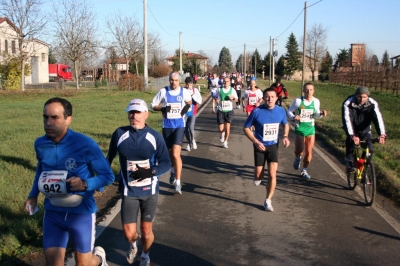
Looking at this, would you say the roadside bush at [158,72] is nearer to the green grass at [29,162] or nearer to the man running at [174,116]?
the green grass at [29,162]

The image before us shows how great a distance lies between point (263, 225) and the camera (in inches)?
253

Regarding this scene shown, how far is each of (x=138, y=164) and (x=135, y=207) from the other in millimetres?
457

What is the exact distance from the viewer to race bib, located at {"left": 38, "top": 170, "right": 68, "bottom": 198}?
3715mm

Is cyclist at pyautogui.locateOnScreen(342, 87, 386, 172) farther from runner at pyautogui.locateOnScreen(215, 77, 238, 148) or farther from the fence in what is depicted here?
the fence

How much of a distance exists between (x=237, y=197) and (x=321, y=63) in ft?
347

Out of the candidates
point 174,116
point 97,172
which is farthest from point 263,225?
point 97,172

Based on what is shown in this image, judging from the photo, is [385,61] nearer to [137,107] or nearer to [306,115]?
[306,115]

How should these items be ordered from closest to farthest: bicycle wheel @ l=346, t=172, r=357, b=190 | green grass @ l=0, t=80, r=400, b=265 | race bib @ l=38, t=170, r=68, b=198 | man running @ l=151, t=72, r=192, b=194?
race bib @ l=38, t=170, r=68, b=198
green grass @ l=0, t=80, r=400, b=265
man running @ l=151, t=72, r=192, b=194
bicycle wheel @ l=346, t=172, r=357, b=190

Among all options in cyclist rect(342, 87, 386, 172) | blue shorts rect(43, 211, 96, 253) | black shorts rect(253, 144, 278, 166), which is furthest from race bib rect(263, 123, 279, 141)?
blue shorts rect(43, 211, 96, 253)

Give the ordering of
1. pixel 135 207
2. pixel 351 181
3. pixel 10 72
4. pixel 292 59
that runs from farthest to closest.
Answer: pixel 292 59 → pixel 10 72 → pixel 351 181 → pixel 135 207

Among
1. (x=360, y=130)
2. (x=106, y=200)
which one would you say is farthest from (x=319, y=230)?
(x=106, y=200)

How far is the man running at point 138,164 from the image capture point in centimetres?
476

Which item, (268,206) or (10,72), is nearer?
(268,206)

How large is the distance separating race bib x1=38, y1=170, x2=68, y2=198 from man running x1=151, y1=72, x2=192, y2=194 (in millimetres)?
4331
